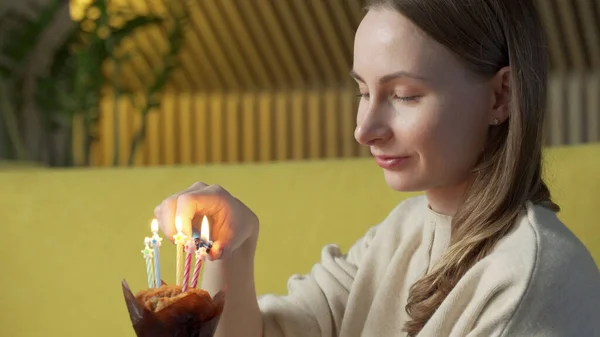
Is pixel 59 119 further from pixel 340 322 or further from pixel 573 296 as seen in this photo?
pixel 573 296

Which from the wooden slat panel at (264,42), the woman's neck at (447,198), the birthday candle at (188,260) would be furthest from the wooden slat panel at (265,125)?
the birthday candle at (188,260)

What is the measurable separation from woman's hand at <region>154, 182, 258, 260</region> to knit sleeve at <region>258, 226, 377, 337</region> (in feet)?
0.70

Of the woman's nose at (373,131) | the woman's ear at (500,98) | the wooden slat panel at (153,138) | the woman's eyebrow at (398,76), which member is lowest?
the wooden slat panel at (153,138)

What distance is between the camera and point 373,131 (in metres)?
1.11

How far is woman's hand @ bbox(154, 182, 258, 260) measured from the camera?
1.07 metres

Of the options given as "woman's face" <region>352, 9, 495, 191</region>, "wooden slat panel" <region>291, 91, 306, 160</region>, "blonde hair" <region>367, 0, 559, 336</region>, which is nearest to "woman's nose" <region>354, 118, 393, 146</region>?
"woman's face" <region>352, 9, 495, 191</region>

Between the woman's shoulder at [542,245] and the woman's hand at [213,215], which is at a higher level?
the woman's hand at [213,215]

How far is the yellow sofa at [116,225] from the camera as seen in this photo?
1717mm

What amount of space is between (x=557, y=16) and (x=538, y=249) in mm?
3789

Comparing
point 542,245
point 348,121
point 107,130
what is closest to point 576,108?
point 348,121

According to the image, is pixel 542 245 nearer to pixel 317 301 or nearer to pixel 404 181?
pixel 404 181

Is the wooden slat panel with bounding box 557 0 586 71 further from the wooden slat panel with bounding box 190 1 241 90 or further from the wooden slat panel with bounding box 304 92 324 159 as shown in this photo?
the wooden slat panel with bounding box 190 1 241 90

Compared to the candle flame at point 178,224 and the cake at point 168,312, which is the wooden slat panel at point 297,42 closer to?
the candle flame at point 178,224

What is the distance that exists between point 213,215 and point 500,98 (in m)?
0.36
